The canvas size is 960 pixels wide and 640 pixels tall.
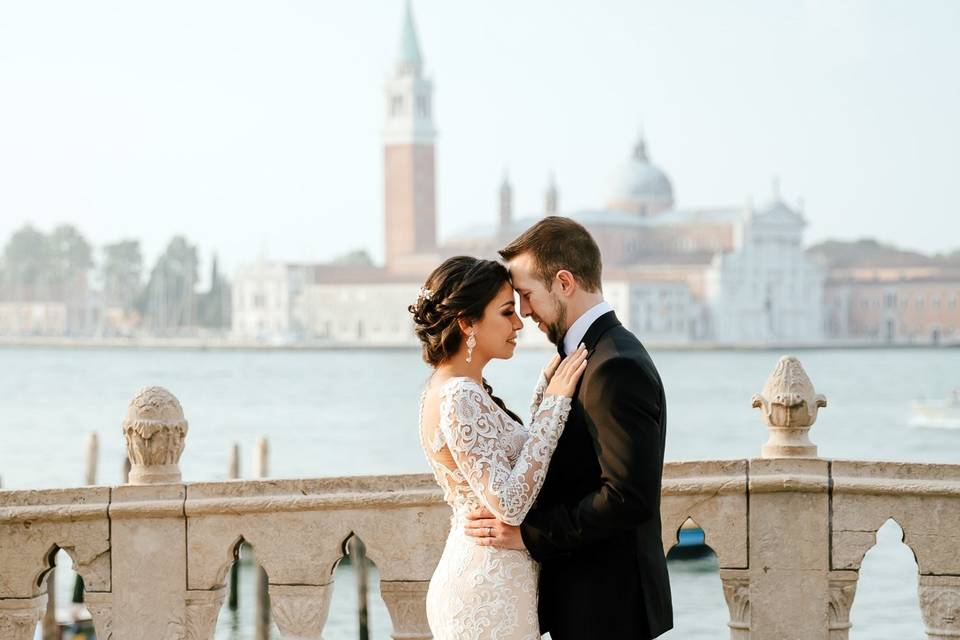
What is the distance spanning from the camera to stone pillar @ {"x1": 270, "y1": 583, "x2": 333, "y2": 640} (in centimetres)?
311

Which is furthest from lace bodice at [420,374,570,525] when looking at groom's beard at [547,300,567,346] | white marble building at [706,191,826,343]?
white marble building at [706,191,826,343]

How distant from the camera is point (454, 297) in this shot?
244cm

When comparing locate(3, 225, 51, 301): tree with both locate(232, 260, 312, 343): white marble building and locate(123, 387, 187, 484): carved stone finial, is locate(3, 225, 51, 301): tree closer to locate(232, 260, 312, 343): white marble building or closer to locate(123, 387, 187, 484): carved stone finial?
locate(232, 260, 312, 343): white marble building

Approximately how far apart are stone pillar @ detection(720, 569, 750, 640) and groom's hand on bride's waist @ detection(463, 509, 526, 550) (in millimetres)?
902

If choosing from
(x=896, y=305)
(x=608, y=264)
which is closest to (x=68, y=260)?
(x=608, y=264)

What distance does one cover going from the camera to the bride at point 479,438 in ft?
7.90

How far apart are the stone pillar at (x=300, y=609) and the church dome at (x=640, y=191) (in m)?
85.6

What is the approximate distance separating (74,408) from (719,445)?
19204mm

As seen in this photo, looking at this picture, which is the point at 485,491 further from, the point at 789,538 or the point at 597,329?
the point at 789,538

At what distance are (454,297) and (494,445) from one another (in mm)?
234

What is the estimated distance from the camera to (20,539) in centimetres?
311

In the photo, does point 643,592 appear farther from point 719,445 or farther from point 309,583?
point 719,445

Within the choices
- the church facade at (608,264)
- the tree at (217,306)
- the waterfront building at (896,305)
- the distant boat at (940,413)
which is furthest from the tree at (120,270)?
the distant boat at (940,413)

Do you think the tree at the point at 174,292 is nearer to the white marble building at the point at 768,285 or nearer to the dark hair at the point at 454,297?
the white marble building at the point at 768,285
